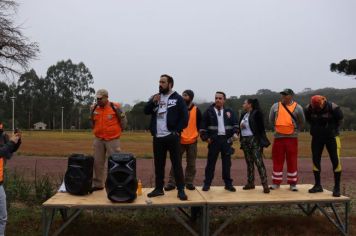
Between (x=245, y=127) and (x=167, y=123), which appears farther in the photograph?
(x=245, y=127)

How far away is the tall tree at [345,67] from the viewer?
42.7m

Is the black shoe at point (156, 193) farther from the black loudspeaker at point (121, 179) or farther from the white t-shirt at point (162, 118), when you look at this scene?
the white t-shirt at point (162, 118)

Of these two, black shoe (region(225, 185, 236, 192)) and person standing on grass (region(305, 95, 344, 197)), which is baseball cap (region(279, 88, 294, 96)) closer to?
person standing on grass (region(305, 95, 344, 197))

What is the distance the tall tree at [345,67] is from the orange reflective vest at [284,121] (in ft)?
123

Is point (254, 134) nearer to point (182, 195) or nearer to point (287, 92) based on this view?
point (287, 92)

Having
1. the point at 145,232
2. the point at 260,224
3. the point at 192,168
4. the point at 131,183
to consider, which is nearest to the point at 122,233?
the point at 145,232

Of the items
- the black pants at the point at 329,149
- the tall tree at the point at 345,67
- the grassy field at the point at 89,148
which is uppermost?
the tall tree at the point at 345,67

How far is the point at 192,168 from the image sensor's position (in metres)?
8.53

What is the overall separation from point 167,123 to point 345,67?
3976cm

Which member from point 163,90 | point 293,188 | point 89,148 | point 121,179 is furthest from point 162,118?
point 89,148

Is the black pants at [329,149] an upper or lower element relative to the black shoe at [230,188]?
upper

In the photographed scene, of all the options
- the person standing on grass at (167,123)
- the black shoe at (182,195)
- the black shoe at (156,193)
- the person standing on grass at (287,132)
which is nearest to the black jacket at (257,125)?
the person standing on grass at (287,132)

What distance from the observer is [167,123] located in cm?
724

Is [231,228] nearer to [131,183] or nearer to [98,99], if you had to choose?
[131,183]
